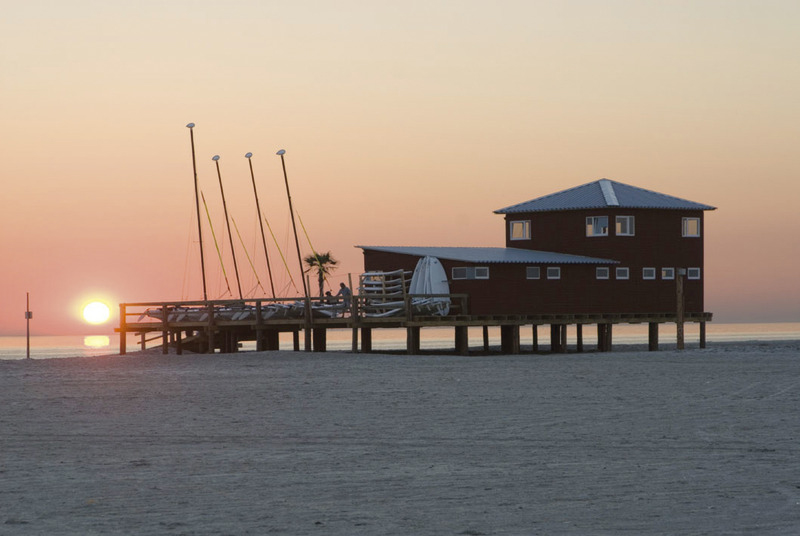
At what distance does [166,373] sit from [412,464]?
18.2 meters

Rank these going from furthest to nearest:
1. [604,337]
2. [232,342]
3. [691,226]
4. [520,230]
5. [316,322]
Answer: [604,337], [520,230], [691,226], [232,342], [316,322]

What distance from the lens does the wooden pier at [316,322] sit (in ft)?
140

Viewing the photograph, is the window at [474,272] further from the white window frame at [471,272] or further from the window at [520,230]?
the window at [520,230]

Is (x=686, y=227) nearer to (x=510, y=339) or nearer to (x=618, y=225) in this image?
(x=618, y=225)

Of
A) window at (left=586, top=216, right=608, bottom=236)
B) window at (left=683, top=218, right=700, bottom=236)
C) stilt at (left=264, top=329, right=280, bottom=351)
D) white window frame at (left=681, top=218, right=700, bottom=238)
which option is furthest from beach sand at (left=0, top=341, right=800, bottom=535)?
stilt at (left=264, top=329, right=280, bottom=351)

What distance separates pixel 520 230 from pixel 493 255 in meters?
5.12

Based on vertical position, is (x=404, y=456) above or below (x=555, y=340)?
above

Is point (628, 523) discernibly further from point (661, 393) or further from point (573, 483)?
point (661, 393)

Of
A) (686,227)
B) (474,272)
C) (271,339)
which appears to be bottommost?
(271,339)

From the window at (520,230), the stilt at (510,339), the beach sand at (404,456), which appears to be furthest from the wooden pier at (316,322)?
the beach sand at (404,456)

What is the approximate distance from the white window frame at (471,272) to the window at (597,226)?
6.56 m

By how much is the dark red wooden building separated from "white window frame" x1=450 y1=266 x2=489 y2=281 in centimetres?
4

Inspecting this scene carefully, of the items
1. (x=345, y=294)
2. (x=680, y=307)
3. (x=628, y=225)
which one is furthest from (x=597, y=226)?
(x=345, y=294)

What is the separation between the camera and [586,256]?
48.5 meters
